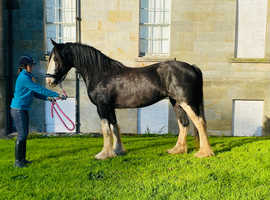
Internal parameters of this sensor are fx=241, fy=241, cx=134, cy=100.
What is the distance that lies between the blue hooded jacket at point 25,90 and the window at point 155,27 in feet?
17.2

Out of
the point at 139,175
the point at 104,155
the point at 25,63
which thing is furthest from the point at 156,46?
the point at 139,175

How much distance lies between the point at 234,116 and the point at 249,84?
1245mm

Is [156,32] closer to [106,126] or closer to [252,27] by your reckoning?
[252,27]

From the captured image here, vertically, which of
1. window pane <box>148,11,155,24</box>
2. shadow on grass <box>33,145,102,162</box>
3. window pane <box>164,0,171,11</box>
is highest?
window pane <box>164,0,171,11</box>

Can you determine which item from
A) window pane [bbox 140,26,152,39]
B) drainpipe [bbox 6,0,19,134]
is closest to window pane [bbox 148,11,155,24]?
window pane [bbox 140,26,152,39]

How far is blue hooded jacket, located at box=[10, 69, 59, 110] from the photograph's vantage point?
4.12 metres

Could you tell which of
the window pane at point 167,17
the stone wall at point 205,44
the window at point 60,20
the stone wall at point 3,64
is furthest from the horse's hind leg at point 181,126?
the stone wall at point 3,64

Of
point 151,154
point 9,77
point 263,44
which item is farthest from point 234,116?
point 9,77

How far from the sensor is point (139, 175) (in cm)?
398

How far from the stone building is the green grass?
10.5ft

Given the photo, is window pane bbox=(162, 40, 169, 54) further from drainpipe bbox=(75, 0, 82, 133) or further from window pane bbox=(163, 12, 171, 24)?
drainpipe bbox=(75, 0, 82, 133)

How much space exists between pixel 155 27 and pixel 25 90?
19.1 ft

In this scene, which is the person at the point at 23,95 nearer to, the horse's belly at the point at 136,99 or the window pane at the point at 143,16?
the horse's belly at the point at 136,99

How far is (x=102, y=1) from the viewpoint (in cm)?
852
